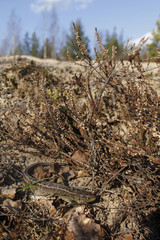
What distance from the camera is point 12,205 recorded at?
3.10 m

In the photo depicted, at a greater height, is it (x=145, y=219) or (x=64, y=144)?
(x=64, y=144)

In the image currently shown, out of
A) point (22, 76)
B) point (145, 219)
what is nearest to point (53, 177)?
point (145, 219)

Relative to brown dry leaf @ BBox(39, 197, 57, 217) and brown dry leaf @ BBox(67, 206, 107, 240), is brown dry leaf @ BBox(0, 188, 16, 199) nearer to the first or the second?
brown dry leaf @ BBox(39, 197, 57, 217)

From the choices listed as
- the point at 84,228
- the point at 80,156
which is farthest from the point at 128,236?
the point at 80,156

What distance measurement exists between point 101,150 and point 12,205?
1.75 meters

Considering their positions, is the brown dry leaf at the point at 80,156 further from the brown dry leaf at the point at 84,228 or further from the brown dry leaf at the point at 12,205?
the brown dry leaf at the point at 12,205

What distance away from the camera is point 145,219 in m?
3.26

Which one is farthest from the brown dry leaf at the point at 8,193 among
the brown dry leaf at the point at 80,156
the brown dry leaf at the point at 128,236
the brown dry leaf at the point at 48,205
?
the brown dry leaf at the point at 128,236

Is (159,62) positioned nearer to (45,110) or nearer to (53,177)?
(45,110)

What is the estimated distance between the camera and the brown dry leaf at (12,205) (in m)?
3.00

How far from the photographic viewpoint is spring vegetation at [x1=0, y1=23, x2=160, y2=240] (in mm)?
3002

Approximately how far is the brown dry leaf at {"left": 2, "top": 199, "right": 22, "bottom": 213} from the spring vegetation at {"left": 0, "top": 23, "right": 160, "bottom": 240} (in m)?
0.02

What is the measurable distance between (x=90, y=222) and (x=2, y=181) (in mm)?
1654

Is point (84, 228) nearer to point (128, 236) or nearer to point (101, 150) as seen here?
point (128, 236)
